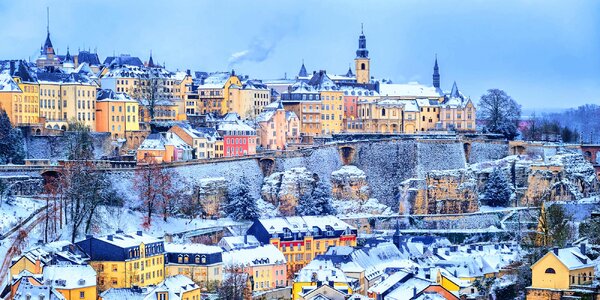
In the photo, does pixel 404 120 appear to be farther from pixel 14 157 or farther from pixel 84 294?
pixel 84 294

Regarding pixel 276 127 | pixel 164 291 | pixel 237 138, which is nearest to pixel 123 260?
pixel 164 291

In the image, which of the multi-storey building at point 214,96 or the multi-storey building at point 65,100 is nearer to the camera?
the multi-storey building at point 65,100

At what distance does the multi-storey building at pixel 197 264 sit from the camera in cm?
7175

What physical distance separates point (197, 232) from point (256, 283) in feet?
29.7

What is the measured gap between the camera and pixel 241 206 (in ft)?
286

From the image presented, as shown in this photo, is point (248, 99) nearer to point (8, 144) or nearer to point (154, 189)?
point (154, 189)

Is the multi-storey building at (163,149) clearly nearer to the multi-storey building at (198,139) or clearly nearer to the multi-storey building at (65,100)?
the multi-storey building at (198,139)

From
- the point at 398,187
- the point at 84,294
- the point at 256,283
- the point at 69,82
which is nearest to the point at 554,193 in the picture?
the point at 398,187

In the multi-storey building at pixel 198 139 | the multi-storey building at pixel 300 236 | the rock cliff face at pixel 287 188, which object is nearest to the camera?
the multi-storey building at pixel 300 236

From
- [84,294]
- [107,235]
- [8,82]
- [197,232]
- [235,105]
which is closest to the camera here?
[84,294]

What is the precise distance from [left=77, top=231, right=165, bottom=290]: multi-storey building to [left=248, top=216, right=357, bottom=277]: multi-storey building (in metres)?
11.4

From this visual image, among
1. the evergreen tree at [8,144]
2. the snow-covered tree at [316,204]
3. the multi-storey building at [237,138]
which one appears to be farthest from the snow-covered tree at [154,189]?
the multi-storey building at [237,138]

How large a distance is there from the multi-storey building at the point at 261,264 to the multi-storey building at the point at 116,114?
68.2 ft

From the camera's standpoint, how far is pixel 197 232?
270 ft
